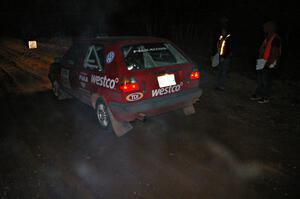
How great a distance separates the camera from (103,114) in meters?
4.73

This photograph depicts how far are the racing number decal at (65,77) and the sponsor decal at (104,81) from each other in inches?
52.9

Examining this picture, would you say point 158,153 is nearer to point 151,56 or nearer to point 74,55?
point 151,56

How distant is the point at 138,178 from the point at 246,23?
1139 cm

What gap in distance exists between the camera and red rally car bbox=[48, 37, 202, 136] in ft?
13.2

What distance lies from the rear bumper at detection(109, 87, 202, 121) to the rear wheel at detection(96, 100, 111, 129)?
46 centimetres

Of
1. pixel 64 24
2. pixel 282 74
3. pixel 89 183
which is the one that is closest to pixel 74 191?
pixel 89 183

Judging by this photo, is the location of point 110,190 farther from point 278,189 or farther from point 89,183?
point 278,189

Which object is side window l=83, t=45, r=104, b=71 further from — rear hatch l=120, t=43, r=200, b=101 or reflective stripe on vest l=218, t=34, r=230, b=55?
reflective stripe on vest l=218, t=34, r=230, b=55

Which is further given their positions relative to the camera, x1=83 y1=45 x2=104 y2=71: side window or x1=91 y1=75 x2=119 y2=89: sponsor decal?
x1=83 y1=45 x2=104 y2=71: side window

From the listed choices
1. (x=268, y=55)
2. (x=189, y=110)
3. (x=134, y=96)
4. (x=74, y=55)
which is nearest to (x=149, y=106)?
(x=134, y=96)

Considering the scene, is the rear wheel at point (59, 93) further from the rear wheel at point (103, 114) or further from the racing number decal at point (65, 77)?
the rear wheel at point (103, 114)

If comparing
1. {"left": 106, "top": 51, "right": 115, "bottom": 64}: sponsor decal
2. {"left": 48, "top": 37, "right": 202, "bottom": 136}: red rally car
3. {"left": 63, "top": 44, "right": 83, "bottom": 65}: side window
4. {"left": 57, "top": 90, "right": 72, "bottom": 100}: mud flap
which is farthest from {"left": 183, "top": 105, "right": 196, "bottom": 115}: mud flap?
{"left": 57, "top": 90, "right": 72, "bottom": 100}: mud flap

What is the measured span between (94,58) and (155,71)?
131 centimetres

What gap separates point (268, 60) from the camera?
18.3ft
